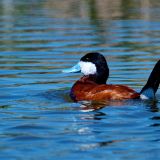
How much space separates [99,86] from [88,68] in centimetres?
107

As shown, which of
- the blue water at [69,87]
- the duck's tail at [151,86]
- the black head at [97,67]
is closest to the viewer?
the blue water at [69,87]

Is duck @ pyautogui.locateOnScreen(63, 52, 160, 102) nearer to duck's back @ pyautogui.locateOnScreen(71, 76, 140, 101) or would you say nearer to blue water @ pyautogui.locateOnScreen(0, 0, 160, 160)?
duck's back @ pyautogui.locateOnScreen(71, 76, 140, 101)

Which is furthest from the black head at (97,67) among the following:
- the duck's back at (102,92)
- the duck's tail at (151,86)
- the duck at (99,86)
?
the duck's tail at (151,86)

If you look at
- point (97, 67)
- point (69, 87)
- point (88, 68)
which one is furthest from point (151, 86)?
point (69, 87)

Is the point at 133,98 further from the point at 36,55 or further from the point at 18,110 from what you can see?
the point at 36,55

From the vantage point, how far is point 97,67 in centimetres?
1430

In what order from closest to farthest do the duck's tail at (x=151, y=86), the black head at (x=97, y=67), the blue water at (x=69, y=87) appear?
1. the blue water at (x=69, y=87)
2. the duck's tail at (x=151, y=86)
3. the black head at (x=97, y=67)

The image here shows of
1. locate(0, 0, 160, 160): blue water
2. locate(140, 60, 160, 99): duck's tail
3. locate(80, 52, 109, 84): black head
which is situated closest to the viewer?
locate(0, 0, 160, 160): blue water

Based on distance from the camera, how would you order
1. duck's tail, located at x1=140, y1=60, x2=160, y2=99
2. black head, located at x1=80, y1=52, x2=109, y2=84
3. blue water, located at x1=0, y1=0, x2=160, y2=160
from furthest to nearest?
1. black head, located at x1=80, y1=52, x2=109, y2=84
2. duck's tail, located at x1=140, y1=60, x2=160, y2=99
3. blue water, located at x1=0, y1=0, x2=160, y2=160

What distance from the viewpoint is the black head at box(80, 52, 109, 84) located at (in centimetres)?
1423

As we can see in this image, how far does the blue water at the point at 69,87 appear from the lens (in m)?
9.58

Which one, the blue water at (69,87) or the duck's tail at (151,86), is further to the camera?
the duck's tail at (151,86)

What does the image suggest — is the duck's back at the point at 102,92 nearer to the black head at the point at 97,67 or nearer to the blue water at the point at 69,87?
the blue water at the point at 69,87

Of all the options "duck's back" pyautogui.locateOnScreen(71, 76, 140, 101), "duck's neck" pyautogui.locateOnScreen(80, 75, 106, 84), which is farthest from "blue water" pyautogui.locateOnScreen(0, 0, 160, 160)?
"duck's neck" pyautogui.locateOnScreen(80, 75, 106, 84)
